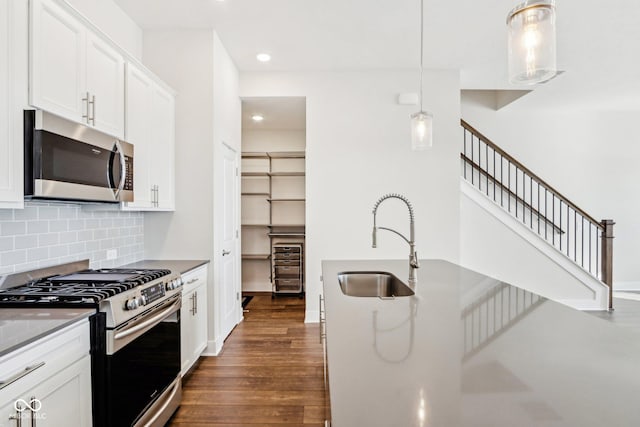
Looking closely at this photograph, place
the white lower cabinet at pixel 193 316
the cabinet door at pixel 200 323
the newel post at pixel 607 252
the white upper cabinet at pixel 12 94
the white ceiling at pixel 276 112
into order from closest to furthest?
the white upper cabinet at pixel 12 94 → the white lower cabinet at pixel 193 316 → the cabinet door at pixel 200 323 → the white ceiling at pixel 276 112 → the newel post at pixel 607 252

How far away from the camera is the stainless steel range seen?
66.7 inches

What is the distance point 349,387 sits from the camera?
87 centimetres

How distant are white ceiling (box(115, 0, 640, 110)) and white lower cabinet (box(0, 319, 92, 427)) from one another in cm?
278

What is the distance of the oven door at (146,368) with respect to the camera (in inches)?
68.7

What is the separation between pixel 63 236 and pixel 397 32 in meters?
3.31

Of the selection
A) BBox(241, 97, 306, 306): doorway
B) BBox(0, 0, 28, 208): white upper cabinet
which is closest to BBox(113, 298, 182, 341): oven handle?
BBox(0, 0, 28, 208): white upper cabinet

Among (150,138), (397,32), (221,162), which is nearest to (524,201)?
(397,32)

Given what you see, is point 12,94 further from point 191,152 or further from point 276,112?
point 276,112

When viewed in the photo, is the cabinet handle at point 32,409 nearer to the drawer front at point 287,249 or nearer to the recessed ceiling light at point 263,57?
the recessed ceiling light at point 263,57

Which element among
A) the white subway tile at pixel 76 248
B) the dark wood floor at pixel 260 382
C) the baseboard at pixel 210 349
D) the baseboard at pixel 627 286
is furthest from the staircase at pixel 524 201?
the white subway tile at pixel 76 248

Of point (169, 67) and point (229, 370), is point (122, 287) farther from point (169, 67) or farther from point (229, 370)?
point (169, 67)

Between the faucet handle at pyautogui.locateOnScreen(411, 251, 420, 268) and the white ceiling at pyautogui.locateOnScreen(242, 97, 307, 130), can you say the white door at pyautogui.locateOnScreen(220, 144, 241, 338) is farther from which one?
the faucet handle at pyautogui.locateOnScreen(411, 251, 420, 268)

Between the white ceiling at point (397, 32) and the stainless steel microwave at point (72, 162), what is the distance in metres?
1.55

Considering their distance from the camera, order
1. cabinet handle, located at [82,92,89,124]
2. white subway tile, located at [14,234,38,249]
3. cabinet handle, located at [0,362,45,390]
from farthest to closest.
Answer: cabinet handle, located at [82,92,89,124] → white subway tile, located at [14,234,38,249] → cabinet handle, located at [0,362,45,390]
